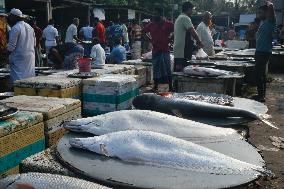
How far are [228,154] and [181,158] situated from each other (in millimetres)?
497

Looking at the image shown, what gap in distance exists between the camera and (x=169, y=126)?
303cm

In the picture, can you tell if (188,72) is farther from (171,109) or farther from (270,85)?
(270,85)

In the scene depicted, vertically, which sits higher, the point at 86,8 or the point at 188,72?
the point at 86,8

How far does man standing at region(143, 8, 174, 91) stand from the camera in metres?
8.88

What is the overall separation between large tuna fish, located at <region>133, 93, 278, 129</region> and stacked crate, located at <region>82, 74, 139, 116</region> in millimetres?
1462

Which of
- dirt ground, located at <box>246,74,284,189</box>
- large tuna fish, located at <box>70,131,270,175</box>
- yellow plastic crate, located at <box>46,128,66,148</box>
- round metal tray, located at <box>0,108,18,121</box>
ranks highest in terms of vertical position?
round metal tray, located at <box>0,108,18,121</box>

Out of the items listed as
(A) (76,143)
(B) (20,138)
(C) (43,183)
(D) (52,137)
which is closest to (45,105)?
(D) (52,137)

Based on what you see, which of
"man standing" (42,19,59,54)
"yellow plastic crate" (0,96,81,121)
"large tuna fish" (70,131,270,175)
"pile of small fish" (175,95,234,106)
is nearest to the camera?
"large tuna fish" (70,131,270,175)

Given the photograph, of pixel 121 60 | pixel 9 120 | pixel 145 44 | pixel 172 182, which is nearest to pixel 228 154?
pixel 172 182

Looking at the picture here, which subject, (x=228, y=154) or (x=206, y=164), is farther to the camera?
(x=228, y=154)

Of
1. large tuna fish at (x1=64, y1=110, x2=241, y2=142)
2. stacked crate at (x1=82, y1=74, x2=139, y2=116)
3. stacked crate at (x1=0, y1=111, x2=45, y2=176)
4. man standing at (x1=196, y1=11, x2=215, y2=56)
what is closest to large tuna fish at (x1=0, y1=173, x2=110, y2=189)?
large tuna fish at (x1=64, y1=110, x2=241, y2=142)

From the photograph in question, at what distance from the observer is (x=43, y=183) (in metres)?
1.98

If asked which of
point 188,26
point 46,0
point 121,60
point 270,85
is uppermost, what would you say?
point 46,0

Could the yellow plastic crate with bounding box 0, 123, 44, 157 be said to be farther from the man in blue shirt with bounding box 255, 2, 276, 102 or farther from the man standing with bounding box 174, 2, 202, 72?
the man in blue shirt with bounding box 255, 2, 276, 102
